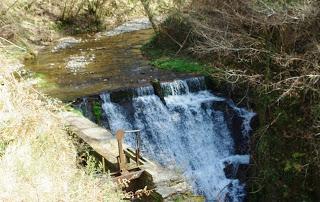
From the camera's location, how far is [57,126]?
657cm

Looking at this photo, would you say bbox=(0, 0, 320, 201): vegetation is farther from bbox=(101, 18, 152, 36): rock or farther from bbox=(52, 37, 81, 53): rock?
bbox=(101, 18, 152, 36): rock

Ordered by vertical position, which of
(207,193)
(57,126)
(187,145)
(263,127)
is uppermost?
(57,126)

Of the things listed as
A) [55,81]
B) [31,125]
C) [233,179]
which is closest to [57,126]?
[31,125]

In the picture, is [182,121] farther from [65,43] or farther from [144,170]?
[65,43]

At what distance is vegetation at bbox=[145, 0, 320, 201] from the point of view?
8133 millimetres

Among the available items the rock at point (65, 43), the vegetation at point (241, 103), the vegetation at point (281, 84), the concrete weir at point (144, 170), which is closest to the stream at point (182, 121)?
the vegetation at point (241, 103)

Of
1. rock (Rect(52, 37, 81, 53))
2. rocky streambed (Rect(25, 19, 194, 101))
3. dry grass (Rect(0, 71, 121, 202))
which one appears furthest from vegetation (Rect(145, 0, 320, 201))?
rock (Rect(52, 37, 81, 53))

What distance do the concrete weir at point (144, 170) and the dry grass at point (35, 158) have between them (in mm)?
555

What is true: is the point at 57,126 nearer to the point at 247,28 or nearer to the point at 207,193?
the point at 207,193

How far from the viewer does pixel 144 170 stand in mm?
6434

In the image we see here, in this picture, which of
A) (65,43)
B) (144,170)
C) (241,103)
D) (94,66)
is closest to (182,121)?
(241,103)

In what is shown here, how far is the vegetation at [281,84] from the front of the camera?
26.7 ft

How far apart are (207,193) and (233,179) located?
67 centimetres

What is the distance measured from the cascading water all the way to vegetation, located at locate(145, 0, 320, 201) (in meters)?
0.83
